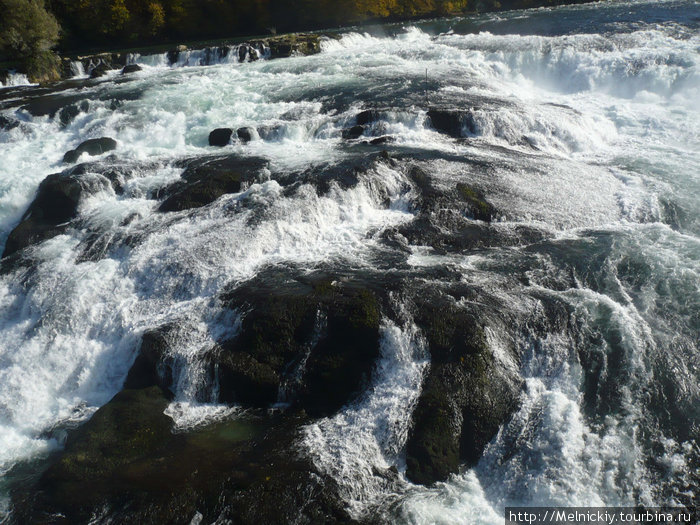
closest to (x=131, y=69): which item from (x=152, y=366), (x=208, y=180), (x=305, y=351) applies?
(x=208, y=180)

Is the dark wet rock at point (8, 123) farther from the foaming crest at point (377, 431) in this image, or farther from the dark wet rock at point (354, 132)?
the foaming crest at point (377, 431)

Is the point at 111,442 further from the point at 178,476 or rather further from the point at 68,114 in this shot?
the point at 68,114

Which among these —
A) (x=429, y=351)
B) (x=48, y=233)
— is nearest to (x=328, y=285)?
(x=429, y=351)

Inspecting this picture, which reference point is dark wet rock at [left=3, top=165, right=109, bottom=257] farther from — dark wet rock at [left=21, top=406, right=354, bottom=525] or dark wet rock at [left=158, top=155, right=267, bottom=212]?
dark wet rock at [left=21, top=406, right=354, bottom=525]

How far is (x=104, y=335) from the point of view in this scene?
33.9 ft

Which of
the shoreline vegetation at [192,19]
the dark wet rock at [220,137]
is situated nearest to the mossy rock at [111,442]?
the dark wet rock at [220,137]

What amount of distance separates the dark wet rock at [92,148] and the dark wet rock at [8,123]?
4624 millimetres

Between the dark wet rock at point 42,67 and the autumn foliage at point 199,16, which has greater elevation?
the autumn foliage at point 199,16

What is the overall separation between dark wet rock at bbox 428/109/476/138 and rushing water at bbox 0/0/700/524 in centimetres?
40

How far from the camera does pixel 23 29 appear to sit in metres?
30.8

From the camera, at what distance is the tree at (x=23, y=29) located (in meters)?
30.2

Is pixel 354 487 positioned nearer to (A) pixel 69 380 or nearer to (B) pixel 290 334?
(B) pixel 290 334

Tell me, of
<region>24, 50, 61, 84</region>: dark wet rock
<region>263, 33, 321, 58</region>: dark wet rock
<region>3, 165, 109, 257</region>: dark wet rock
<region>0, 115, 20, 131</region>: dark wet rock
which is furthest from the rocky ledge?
<region>24, 50, 61, 84</region>: dark wet rock

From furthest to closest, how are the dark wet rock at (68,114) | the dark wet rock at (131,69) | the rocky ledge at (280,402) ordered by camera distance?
the dark wet rock at (131,69) < the dark wet rock at (68,114) < the rocky ledge at (280,402)
